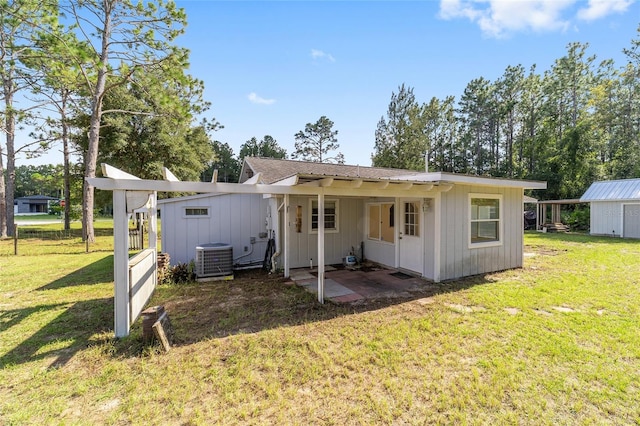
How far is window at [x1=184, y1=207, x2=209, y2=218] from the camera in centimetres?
782

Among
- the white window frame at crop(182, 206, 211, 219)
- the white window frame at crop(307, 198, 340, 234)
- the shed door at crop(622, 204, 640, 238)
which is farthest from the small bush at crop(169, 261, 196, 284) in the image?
the shed door at crop(622, 204, 640, 238)

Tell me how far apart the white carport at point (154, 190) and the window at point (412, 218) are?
0.83m

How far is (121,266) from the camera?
12.3ft

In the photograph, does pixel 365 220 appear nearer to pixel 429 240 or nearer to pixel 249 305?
pixel 429 240

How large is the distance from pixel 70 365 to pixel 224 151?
4572 centimetres

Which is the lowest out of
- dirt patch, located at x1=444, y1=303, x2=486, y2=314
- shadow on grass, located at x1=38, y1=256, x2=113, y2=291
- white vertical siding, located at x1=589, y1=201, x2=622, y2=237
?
dirt patch, located at x1=444, y1=303, x2=486, y2=314

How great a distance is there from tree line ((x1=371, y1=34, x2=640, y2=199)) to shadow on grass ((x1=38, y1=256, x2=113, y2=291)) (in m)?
22.7

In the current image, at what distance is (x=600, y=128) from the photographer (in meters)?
24.4

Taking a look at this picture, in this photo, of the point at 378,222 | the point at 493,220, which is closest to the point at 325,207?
the point at 378,222

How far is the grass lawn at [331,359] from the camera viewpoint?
2441mm

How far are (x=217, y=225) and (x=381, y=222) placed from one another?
4716 millimetres

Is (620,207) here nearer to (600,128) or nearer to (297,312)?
(600,128)

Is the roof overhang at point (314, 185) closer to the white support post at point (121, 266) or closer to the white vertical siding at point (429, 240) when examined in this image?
the white support post at point (121, 266)

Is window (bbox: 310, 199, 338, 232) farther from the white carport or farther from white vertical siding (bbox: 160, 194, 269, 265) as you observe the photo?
the white carport
